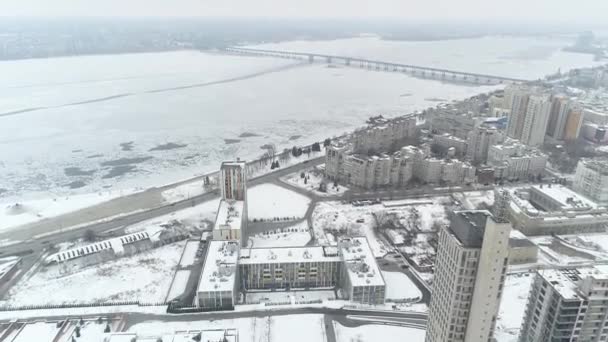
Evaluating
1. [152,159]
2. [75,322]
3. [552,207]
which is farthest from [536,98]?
[75,322]

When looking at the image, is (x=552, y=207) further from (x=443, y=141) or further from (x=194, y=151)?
(x=194, y=151)

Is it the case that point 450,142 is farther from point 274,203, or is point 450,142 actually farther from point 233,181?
point 233,181

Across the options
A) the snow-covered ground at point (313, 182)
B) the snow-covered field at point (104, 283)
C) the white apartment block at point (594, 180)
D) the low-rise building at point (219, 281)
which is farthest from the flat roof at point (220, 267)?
the white apartment block at point (594, 180)

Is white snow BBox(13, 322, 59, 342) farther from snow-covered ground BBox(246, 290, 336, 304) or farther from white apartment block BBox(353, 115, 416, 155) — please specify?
white apartment block BBox(353, 115, 416, 155)

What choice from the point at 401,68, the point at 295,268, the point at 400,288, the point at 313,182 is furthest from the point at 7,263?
the point at 401,68

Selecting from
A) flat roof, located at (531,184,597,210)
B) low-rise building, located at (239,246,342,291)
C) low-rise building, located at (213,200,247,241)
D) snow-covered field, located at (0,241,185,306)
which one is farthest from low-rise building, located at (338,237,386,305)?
flat roof, located at (531,184,597,210)
